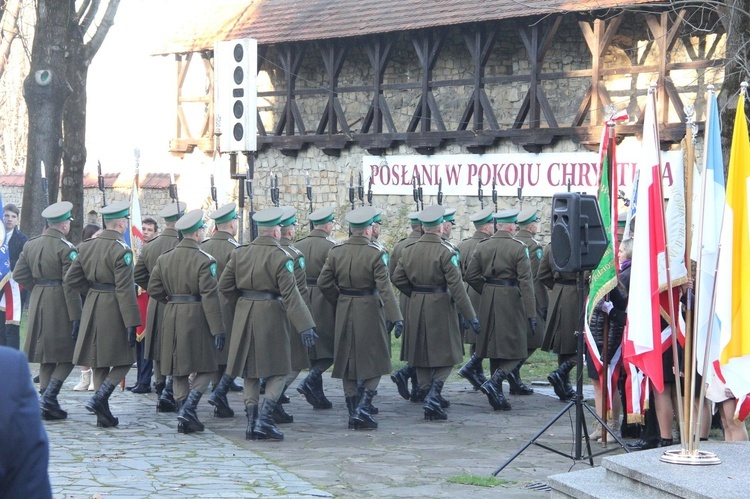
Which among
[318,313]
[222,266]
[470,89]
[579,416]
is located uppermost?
[470,89]

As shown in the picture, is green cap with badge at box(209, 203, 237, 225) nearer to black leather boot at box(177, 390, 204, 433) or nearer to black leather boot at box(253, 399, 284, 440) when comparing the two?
black leather boot at box(177, 390, 204, 433)

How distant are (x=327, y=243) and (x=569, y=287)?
240 centimetres

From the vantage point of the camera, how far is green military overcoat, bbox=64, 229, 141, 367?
9.86 m

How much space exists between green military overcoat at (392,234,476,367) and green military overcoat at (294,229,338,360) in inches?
32.3

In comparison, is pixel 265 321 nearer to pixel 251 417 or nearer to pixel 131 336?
pixel 251 417

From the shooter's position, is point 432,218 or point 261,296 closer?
point 261,296

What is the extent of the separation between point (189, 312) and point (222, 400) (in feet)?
3.88

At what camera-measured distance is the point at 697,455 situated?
6875 mm

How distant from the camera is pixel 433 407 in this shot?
10.3m

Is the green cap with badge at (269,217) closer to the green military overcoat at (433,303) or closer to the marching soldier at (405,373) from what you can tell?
the green military overcoat at (433,303)

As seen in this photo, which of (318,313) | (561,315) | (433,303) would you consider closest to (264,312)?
(318,313)

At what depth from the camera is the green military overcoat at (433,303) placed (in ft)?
34.2

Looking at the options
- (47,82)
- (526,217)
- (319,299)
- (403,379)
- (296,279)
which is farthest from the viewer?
(47,82)

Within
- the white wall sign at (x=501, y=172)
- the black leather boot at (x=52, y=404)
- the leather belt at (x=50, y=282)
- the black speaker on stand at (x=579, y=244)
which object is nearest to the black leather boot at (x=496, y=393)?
the black speaker on stand at (x=579, y=244)
